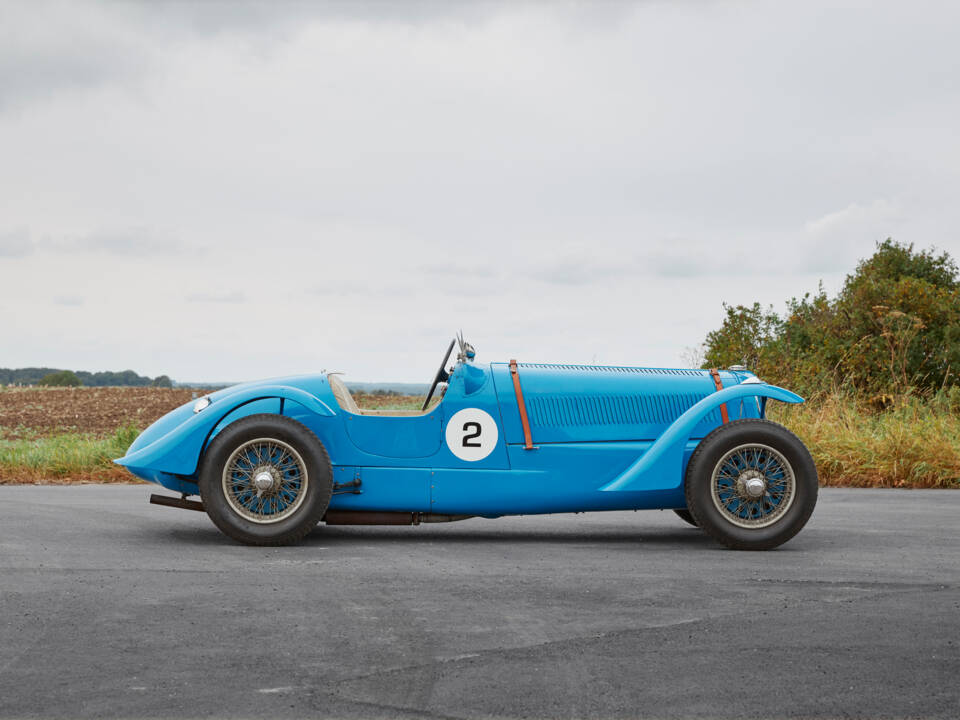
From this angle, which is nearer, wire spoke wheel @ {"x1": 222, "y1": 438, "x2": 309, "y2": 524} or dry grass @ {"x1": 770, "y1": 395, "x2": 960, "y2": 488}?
wire spoke wheel @ {"x1": 222, "y1": 438, "x2": 309, "y2": 524}

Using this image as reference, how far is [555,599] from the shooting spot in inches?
213

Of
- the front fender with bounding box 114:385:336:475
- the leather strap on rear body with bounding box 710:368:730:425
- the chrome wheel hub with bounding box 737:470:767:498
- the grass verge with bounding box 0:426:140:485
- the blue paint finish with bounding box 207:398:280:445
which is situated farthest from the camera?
the grass verge with bounding box 0:426:140:485

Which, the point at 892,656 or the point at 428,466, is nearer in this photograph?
the point at 892,656

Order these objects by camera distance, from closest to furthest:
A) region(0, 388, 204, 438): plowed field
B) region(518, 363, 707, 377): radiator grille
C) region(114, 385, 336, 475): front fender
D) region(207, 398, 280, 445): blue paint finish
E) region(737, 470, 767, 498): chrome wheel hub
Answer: region(737, 470, 767, 498): chrome wheel hub
region(114, 385, 336, 475): front fender
region(207, 398, 280, 445): blue paint finish
region(518, 363, 707, 377): radiator grille
region(0, 388, 204, 438): plowed field

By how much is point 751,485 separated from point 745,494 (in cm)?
9

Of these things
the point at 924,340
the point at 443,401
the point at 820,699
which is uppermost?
the point at 924,340

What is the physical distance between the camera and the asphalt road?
3781mm

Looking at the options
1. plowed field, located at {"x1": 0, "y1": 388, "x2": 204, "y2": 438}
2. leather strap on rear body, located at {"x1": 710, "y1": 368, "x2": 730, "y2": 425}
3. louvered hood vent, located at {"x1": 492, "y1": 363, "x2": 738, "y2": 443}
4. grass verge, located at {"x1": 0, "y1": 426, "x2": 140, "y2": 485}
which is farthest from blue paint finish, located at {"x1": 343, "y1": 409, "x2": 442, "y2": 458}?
plowed field, located at {"x1": 0, "y1": 388, "x2": 204, "y2": 438}

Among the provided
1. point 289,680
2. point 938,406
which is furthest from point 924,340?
point 289,680

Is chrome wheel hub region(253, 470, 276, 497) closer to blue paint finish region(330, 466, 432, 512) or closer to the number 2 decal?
blue paint finish region(330, 466, 432, 512)

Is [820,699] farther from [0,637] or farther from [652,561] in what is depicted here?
[0,637]

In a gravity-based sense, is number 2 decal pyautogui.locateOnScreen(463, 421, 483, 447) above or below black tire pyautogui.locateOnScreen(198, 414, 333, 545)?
above

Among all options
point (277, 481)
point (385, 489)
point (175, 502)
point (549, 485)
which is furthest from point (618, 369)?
point (175, 502)

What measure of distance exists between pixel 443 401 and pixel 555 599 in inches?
86.8
